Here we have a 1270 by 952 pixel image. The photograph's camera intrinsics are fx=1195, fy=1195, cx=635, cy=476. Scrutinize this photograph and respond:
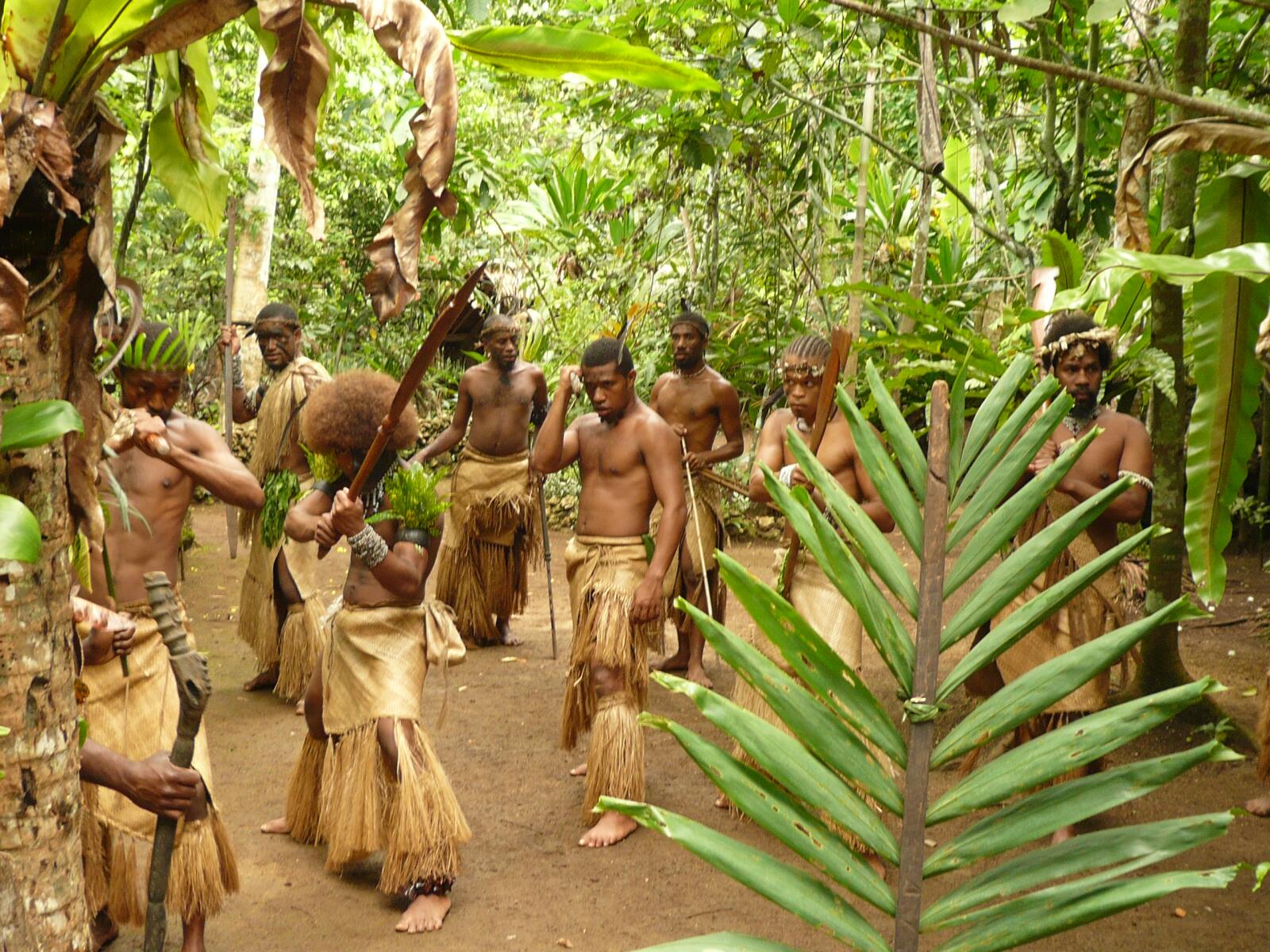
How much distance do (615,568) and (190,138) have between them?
2565mm

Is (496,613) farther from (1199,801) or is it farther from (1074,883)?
(1074,883)

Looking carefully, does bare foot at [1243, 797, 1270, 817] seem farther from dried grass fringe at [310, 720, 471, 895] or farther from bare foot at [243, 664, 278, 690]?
bare foot at [243, 664, 278, 690]

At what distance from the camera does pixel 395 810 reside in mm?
3664

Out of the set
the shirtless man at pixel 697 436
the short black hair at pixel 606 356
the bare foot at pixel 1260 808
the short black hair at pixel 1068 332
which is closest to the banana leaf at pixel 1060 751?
the short black hair at pixel 1068 332

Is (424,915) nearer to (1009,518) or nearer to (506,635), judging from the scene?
(1009,518)

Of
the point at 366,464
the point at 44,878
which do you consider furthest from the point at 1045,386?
the point at 366,464

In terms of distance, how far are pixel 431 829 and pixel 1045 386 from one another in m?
2.73

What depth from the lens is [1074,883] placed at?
46.4 inches

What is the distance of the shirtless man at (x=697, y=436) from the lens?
6145mm

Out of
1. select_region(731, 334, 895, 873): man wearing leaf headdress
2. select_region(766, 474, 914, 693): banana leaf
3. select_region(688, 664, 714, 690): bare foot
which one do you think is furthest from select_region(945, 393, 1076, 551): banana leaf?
select_region(688, 664, 714, 690): bare foot

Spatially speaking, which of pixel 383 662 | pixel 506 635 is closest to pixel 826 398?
pixel 383 662

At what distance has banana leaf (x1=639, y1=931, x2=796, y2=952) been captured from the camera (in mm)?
1146

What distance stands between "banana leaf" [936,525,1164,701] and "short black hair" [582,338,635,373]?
331 cm

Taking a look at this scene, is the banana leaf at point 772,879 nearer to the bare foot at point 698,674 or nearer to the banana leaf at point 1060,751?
the banana leaf at point 1060,751
